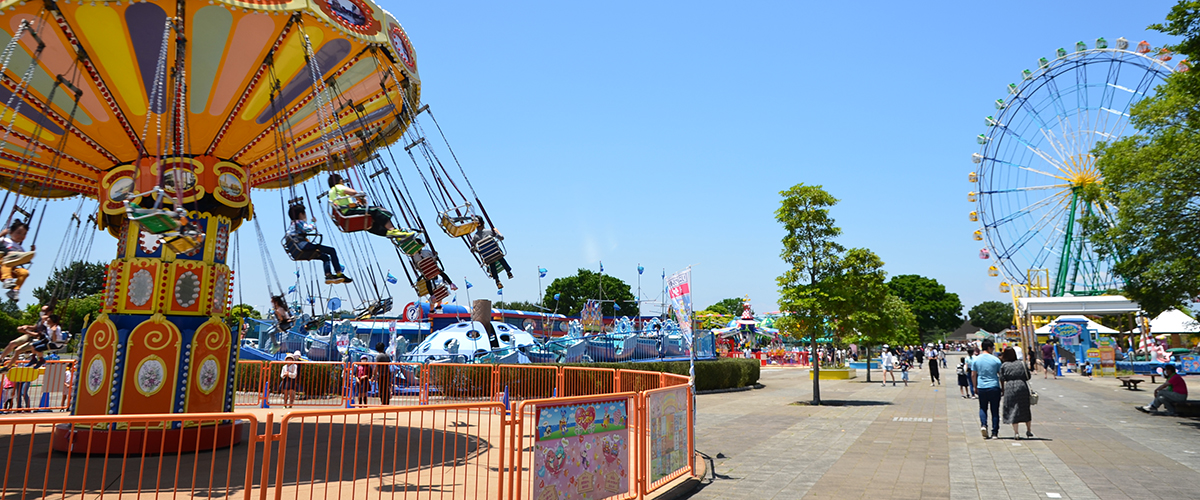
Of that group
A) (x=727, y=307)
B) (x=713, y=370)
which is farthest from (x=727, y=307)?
(x=713, y=370)

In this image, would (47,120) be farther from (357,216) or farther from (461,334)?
(461,334)

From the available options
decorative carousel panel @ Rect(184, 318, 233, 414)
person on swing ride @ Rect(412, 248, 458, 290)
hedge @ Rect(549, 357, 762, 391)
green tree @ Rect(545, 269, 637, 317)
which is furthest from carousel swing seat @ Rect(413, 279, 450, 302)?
green tree @ Rect(545, 269, 637, 317)

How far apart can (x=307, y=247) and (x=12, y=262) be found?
→ 10.3 ft

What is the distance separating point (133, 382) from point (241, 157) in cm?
319

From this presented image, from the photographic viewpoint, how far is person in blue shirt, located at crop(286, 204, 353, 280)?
29.4ft

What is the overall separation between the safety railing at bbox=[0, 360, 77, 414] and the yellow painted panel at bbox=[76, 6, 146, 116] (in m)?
7.54

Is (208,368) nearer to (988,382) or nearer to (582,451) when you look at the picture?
(582,451)

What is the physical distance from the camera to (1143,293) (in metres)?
15.0

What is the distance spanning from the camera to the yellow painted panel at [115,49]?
6.76 metres

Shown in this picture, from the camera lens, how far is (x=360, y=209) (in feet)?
26.0

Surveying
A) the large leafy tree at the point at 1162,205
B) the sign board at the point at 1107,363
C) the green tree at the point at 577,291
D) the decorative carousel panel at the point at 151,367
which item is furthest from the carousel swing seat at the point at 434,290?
the green tree at the point at 577,291

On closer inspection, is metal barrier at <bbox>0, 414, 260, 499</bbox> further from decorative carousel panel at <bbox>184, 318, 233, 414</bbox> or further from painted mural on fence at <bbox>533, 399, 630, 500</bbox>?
painted mural on fence at <bbox>533, 399, 630, 500</bbox>

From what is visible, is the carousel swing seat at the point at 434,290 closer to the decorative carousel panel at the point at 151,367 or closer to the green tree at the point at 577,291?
the decorative carousel panel at the point at 151,367

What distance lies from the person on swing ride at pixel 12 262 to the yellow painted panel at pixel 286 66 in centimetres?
281
